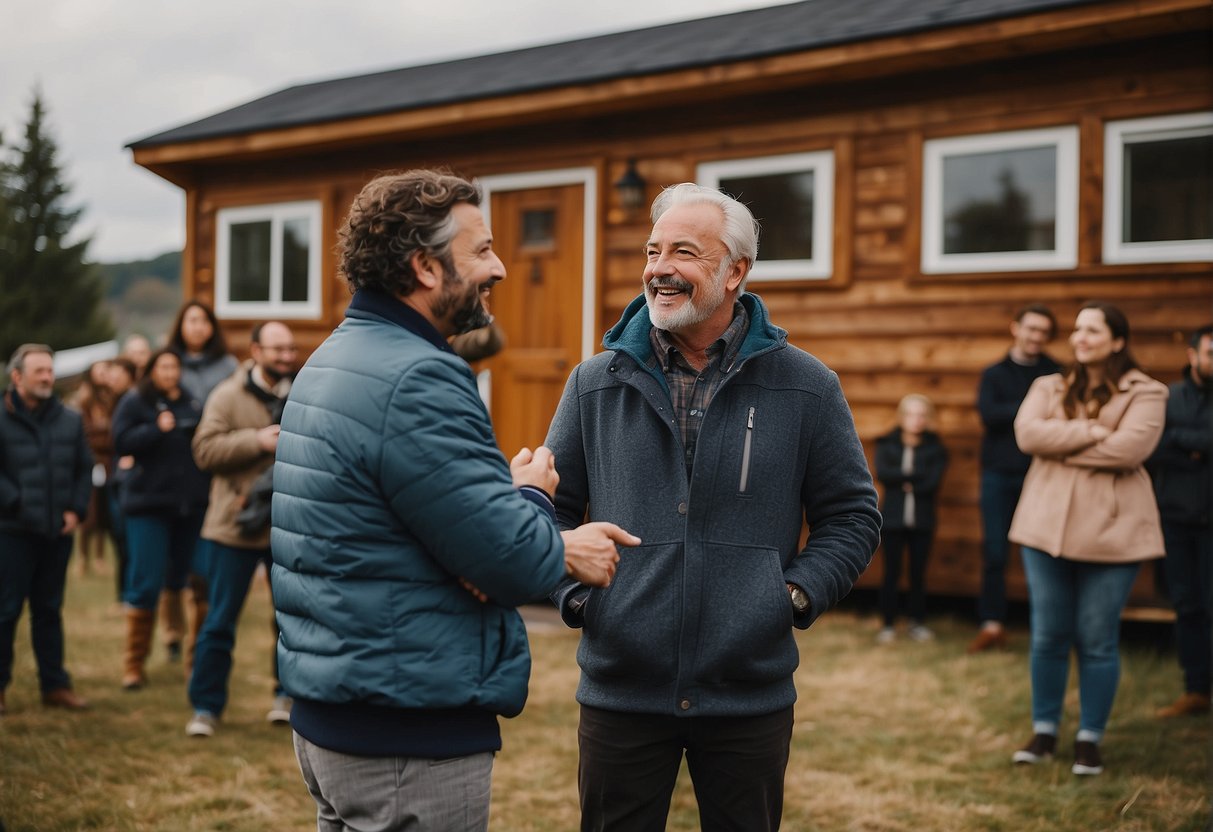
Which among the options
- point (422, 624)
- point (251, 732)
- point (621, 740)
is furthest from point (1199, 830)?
point (251, 732)

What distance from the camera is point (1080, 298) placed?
24.8ft

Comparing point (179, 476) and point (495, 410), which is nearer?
point (179, 476)

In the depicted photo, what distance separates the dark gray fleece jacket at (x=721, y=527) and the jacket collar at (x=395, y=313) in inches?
25.3

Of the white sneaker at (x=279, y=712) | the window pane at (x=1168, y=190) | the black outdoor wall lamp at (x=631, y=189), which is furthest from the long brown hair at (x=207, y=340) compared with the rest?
the window pane at (x=1168, y=190)

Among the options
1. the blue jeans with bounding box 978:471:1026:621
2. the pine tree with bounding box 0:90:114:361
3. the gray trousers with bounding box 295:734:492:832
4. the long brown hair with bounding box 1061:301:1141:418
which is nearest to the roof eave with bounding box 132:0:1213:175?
the long brown hair with bounding box 1061:301:1141:418

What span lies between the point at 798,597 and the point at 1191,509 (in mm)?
4346

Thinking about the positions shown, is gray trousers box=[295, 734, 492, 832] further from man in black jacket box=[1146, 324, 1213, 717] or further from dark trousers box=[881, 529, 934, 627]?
dark trousers box=[881, 529, 934, 627]

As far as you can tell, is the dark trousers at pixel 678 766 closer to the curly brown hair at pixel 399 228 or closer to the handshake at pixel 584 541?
the handshake at pixel 584 541

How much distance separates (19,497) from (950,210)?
623cm

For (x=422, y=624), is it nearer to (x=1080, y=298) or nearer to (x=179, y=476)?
(x=179, y=476)

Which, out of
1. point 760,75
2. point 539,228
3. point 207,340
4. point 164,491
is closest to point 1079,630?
point 760,75

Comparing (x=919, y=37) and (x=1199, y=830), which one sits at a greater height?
(x=919, y=37)

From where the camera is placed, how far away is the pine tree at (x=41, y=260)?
39.1 meters

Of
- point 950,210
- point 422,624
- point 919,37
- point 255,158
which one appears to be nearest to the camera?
point 422,624
